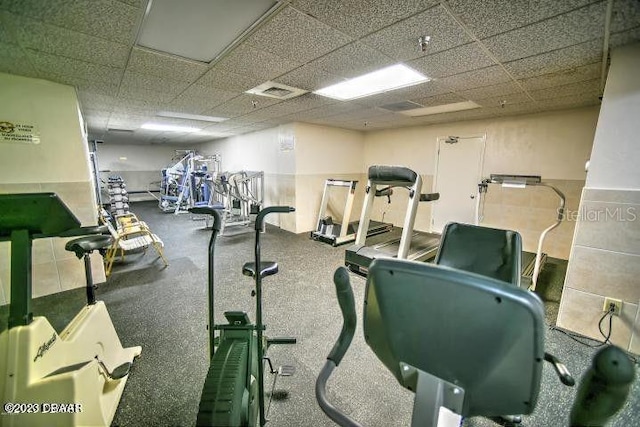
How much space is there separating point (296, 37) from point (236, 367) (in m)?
1.96

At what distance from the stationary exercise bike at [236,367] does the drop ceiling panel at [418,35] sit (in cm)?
134

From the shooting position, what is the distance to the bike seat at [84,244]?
4.61 ft

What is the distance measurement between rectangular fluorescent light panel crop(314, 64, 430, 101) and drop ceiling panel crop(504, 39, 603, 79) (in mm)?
735

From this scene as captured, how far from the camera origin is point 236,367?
115cm

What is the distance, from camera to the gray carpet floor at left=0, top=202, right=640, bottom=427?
148cm

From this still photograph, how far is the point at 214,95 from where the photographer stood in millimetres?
3119

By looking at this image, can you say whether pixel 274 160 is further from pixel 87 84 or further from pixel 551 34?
pixel 551 34

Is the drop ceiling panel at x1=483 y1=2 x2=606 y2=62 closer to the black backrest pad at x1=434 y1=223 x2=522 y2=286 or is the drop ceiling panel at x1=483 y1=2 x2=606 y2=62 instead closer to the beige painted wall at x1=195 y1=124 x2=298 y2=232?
the black backrest pad at x1=434 y1=223 x2=522 y2=286

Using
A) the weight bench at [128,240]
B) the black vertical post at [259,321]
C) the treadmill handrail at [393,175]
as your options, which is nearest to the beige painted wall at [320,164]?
the treadmill handrail at [393,175]

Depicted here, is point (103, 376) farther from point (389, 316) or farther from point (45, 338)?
point (389, 316)

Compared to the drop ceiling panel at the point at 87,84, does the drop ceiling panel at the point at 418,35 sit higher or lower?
higher

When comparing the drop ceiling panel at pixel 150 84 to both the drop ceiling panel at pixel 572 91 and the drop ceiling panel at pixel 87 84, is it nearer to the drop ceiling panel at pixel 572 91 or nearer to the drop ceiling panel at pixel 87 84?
the drop ceiling panel at pixel 87 84

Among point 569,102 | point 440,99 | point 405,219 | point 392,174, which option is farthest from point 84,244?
point 569,102

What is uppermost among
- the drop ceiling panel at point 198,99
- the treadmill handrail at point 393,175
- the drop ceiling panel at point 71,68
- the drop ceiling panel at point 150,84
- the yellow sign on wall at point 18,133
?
the drop ceiling panel at point 198,99
